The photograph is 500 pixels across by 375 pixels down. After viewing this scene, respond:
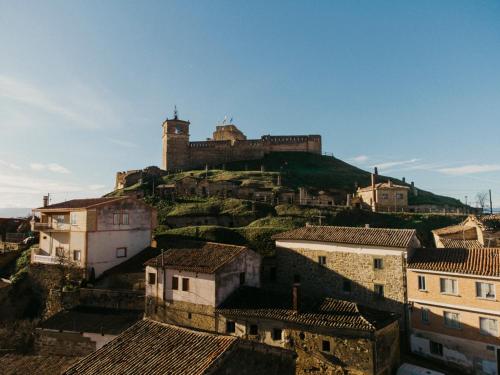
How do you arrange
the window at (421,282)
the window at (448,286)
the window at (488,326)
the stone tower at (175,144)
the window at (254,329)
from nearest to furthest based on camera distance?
the window at (488,326) < the window at (254,329) < the window at (448,286) < the window at (421,282) < the stone tower at (175,144)

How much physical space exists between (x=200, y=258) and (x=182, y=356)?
1369cm

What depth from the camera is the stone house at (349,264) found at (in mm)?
25594

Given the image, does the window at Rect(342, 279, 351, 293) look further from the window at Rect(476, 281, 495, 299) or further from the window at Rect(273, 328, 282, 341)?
the window at Rect(273, 328, 282, 341)

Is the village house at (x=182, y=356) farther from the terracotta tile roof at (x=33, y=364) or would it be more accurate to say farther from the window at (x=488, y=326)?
the window at (x=488, y=326)

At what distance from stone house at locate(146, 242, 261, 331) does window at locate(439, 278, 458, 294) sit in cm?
1250

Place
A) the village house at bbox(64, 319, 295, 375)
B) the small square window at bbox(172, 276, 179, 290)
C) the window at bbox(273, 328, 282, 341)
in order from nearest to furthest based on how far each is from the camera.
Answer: the village house at bbox(64, 319, 295, 375) < the window at bbox(273, 328, 282, 341) < the small square window at bbox(172, 276, 179, 290)

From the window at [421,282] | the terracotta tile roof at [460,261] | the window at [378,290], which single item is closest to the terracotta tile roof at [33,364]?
the window at [378,290]

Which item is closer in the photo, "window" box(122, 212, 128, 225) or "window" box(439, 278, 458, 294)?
"window" box(439, 278, 458, 294)

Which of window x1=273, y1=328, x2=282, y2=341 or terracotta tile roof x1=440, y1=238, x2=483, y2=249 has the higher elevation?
terracotta tile roof x1=440, y1=238, x2=483, y2=249

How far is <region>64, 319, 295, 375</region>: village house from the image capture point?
38.0 feet

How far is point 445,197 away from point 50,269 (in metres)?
68.0

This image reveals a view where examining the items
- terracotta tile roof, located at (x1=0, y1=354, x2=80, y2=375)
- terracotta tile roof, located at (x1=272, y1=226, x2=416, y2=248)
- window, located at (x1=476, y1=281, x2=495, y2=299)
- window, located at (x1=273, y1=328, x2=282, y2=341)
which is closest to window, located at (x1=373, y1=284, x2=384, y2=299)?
terracotta tile roof, located at (x1=272, y1=226, x2=416, y2=248)

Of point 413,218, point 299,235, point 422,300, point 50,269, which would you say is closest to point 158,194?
point 50,269

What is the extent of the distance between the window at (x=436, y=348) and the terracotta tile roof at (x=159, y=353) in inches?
676
